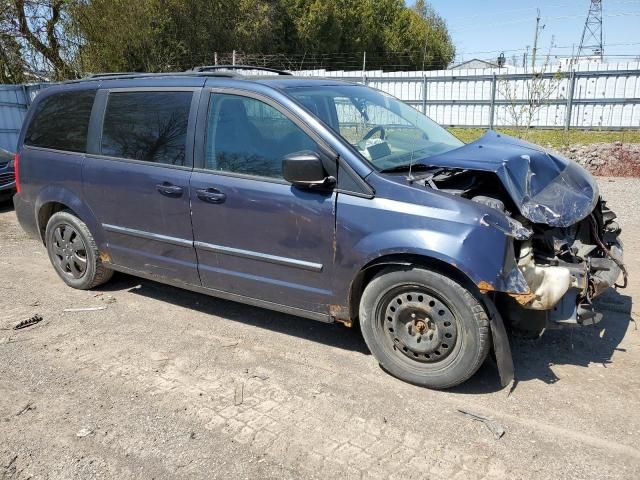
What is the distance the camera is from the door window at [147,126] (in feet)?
13.9

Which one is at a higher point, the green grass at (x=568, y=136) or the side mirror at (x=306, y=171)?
the side mirror at (x=306, y=171)

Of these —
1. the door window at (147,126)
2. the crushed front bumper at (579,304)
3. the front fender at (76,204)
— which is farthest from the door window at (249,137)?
the crushed front bumper at (579,304)

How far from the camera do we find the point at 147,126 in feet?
14.6

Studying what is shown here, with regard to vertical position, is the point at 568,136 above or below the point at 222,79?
below

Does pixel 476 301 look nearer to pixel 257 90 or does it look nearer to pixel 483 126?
pixel 257 90

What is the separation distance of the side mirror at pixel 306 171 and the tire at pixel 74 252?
242 cm

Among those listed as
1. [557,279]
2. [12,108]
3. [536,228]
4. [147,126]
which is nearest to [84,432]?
[147,126]

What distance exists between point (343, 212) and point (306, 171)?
1.15 ft

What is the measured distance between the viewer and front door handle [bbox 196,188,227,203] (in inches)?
155

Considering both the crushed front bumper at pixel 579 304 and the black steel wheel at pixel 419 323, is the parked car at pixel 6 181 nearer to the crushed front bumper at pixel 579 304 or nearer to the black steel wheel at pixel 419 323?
the black steel wheel at pixel 419 323

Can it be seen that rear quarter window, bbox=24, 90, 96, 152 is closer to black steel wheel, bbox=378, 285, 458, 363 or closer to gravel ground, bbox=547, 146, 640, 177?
black steel wheel, bbox=378, 285, 458, 363

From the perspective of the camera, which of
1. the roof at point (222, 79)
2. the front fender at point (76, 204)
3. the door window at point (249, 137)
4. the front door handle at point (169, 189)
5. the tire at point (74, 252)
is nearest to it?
the door window at point (249, 137)

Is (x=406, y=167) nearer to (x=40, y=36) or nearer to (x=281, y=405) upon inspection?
(x=281, y=405)

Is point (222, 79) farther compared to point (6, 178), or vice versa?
point (6, 178)
